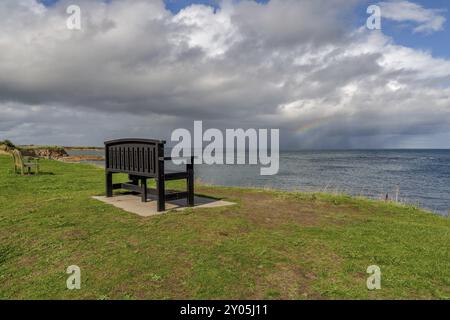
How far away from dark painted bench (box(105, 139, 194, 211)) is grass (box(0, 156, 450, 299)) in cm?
77

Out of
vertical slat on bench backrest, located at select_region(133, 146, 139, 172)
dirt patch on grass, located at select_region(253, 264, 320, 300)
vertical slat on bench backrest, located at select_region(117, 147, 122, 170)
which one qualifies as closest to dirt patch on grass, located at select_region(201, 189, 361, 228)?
dirt patch on grass, located at select_region(253, 264, 320, 300)

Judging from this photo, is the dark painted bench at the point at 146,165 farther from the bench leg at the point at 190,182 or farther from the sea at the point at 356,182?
the sea at the point at 356,182

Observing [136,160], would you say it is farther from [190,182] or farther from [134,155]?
[190,182]

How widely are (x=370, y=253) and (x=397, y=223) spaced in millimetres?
2805

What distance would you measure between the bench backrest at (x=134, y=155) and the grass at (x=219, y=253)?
1.28 meters

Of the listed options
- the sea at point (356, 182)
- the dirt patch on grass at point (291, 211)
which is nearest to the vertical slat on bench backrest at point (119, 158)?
the dirt patch on grass at point (291, 211)

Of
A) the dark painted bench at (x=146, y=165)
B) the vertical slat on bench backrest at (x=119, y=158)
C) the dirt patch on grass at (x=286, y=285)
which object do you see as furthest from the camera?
the vertical slat on bench backrest at (x=119, y=158)

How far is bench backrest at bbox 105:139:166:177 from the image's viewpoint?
7.72 metres

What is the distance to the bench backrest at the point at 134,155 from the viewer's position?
772 cm

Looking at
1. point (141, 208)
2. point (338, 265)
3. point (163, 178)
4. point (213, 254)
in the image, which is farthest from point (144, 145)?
point (338, 265)

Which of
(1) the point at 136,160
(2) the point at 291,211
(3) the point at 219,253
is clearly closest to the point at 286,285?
(3) the point at 219,253
